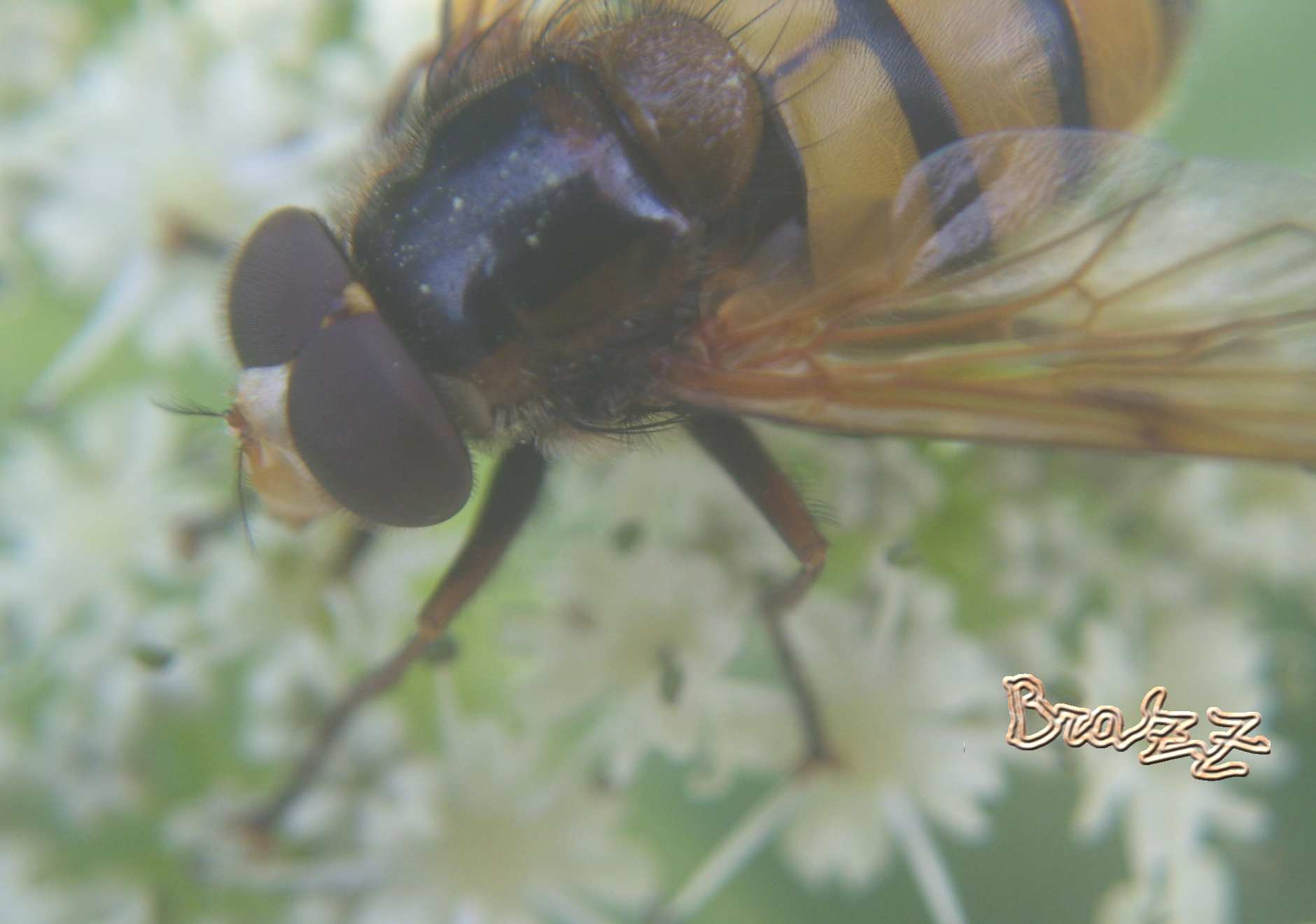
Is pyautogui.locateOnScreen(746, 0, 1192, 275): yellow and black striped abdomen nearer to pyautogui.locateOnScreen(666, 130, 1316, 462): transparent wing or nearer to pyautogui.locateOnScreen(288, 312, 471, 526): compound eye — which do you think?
pyautogui.locateOnScreen(666, 130, 1316, 462): transparent wing

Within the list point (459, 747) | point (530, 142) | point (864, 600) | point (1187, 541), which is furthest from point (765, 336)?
point (1187, 541)

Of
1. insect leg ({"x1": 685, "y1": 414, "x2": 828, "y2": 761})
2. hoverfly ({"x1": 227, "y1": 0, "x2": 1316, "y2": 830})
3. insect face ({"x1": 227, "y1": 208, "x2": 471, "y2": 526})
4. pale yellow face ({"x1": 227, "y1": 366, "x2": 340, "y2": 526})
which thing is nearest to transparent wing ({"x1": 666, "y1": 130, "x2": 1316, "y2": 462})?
hoverfly ({"x1": 227, "y1": 0, "x2": 1316, "y2": 830})

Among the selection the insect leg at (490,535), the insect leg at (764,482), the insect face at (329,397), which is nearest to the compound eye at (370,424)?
the insect face at (329,397)
